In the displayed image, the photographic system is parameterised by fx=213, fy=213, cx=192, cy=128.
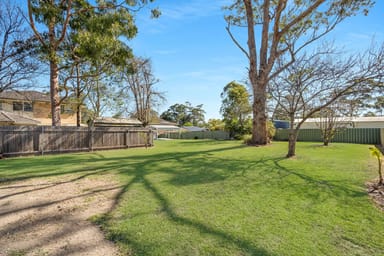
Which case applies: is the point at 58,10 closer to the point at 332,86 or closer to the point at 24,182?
the point at 24,182

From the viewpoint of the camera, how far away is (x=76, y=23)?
33.7ft

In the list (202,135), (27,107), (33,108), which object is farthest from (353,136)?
(27,107)

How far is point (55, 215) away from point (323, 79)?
26.4 feet

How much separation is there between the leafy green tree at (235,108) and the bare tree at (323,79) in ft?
37.0

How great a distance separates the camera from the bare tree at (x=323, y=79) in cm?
590

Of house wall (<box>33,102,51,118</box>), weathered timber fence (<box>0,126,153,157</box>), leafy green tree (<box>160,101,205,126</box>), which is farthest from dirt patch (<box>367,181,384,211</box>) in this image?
leafy green tree (<box>160,101,205,126</box>)

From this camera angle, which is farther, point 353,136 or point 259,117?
point 353,136

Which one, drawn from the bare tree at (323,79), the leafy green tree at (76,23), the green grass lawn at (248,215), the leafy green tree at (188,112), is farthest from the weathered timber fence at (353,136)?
the leafy green tree at (188,112)

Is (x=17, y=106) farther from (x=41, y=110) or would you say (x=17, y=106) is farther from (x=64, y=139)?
(x=64, y=139)

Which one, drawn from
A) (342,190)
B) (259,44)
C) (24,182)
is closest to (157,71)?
(259,44)

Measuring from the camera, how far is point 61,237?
2498mm

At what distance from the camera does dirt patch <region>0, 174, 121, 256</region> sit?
2.29m

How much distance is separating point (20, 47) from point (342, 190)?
483 inches

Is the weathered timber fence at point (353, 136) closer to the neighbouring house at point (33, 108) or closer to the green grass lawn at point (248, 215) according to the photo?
the green grass lawn at point (248, 215)
